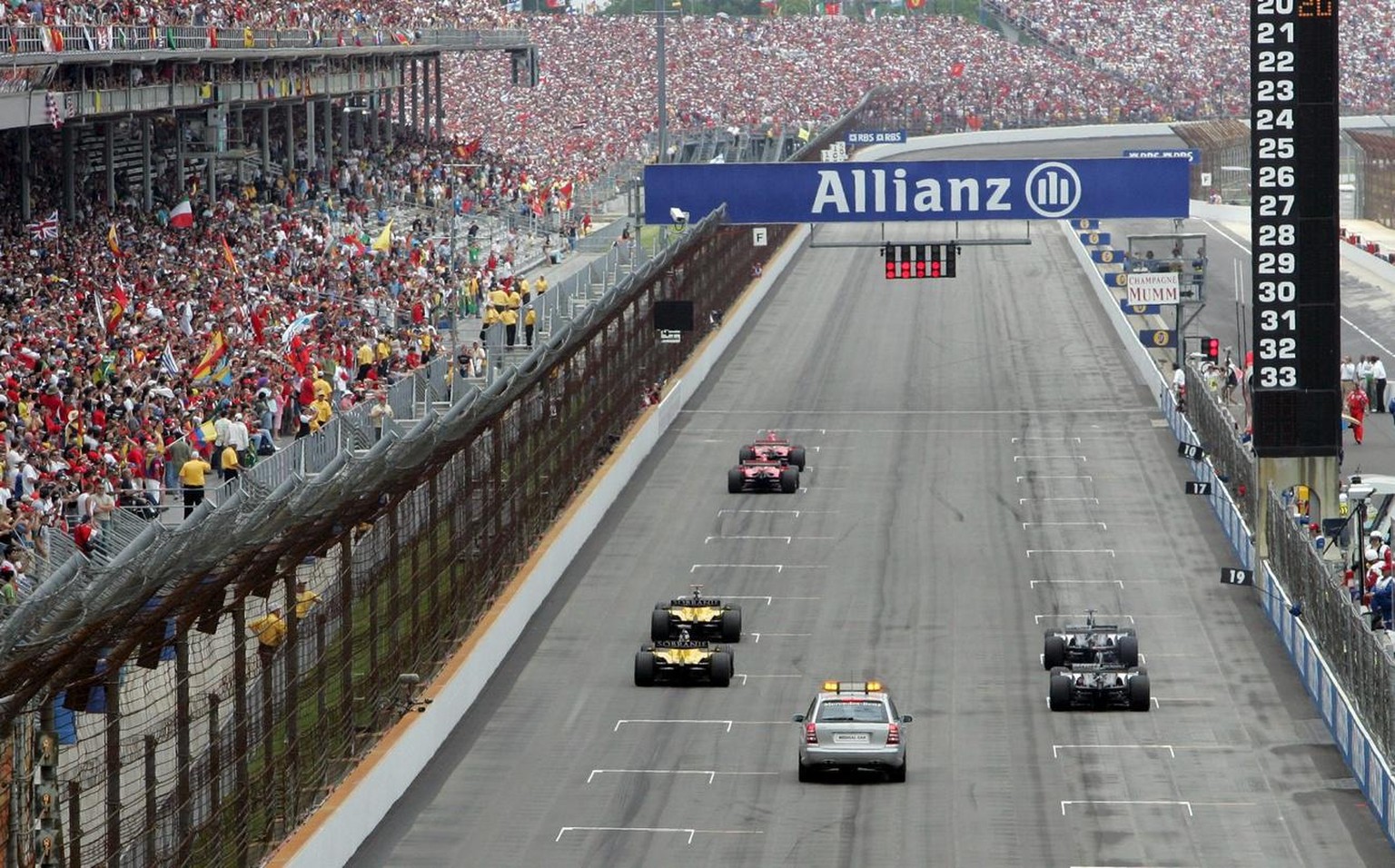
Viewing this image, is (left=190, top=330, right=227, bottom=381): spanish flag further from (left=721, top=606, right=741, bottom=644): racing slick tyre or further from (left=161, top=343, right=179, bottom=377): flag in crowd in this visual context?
(left=721, top=606, right=741, bottom=644): racing slick tyre

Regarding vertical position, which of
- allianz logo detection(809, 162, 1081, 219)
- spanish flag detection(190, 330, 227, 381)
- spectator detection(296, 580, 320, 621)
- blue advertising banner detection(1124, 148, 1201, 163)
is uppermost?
blue advertising banner detection(1124, 148, 1201, 163)

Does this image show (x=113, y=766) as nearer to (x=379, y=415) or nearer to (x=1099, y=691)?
(x=1099, y=691)

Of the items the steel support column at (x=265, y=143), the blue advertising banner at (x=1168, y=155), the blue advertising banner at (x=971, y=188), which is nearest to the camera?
the blue advertising banner at (x=971, y=188)

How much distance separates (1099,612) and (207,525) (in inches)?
781

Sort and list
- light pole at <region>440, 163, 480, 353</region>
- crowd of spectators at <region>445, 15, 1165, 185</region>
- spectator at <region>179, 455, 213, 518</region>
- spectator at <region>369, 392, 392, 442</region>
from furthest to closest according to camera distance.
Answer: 1. crowd of spectators at <region>445, 15, 1165, 185</region>
2. light pole at <region>440, 163, 480, 353</region>
3. spectator at <region>369, 392, 392, 442</region>
4. spectator at <region>179, 455, 213, 518</region>

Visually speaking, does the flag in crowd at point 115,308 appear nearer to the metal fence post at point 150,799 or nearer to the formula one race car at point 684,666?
the formula one race car at point 684,666

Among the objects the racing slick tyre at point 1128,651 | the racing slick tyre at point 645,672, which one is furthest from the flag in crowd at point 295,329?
the racing slick tyre at point 1128,651

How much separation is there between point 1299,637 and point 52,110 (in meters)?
26.9

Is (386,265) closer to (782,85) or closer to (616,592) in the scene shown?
(616,592)

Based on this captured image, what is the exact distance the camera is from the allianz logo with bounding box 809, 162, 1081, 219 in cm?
5981

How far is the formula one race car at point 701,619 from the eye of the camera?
33500mm

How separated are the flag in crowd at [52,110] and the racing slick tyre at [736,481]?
14582 millimetres

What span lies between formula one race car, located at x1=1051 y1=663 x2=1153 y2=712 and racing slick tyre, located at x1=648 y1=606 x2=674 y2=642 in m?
5.75

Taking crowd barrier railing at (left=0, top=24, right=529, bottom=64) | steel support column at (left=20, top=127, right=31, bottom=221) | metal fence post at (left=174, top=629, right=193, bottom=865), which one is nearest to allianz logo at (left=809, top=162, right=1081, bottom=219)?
crowd barrier railing at (left=0, top=24, right=529, bottom=64)
